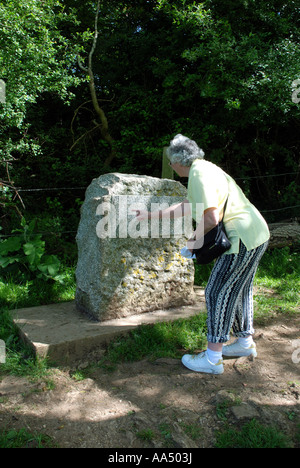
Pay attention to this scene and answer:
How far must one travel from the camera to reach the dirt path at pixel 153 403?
7.20ft

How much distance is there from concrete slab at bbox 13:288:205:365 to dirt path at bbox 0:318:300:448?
200 millimetres

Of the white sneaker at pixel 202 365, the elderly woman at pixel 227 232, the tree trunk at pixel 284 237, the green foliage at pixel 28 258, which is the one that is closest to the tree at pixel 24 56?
the green foliage at pixel 28 258

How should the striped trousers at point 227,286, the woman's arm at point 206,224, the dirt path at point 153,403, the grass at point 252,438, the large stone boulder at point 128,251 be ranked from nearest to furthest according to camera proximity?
the grass at point 252,438 → the dirt path at point 153,403 → the woman's arm at point 206,224 → the striped trousers at point 227,286 → the large stone boulder at point 128,251

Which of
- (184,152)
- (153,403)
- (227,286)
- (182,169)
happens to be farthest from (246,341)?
(184,152)

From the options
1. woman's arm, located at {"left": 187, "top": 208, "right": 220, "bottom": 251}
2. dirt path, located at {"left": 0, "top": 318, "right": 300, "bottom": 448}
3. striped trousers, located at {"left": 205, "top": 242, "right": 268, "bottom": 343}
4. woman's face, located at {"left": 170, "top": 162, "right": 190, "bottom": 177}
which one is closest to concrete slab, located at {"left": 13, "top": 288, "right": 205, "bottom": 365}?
dirt path, located at {"left": 0, "top": 318, "right": 300, "bottom": 448}

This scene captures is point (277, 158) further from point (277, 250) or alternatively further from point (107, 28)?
point (107, 28)

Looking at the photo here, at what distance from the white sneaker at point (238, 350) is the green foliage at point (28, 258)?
2178 mm

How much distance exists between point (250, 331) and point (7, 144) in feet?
14.3

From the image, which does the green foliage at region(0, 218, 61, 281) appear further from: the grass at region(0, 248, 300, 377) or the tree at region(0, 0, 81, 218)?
the tree at region(0, 0, 81, 218)

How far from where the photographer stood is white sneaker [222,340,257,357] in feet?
10.0

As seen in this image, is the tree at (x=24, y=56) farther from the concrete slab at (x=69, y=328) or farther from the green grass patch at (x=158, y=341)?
the green grass patch at (x=158, y=341)

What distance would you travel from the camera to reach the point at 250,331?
2.99 m
